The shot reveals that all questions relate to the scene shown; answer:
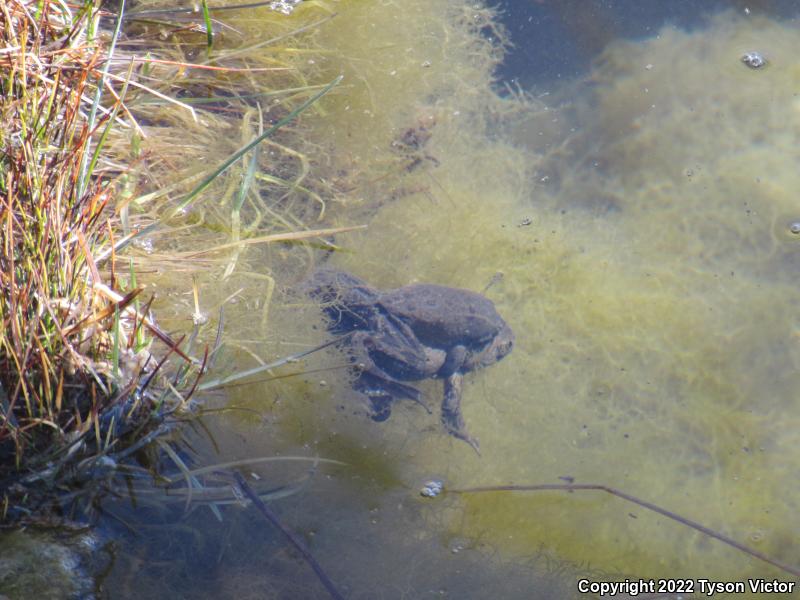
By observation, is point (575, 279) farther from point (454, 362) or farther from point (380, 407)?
point (380, 407)

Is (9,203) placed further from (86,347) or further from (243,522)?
(243,522)

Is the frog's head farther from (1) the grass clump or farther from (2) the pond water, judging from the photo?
(1) the grass clump

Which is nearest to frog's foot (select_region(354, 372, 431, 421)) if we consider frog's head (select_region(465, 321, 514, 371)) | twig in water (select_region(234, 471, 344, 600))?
frog's head (select_region(465, 321, 514, 371))

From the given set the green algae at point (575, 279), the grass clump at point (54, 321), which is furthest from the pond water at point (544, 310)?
the grass clump at point (54, 321)

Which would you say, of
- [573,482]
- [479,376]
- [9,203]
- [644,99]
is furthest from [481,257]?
[9,203]

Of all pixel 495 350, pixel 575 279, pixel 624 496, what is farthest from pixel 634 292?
pixel 624 496

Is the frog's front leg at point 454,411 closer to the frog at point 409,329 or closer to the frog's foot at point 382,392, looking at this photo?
the frog at point 409,329

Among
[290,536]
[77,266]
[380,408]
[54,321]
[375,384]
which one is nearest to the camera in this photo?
[54,321]
